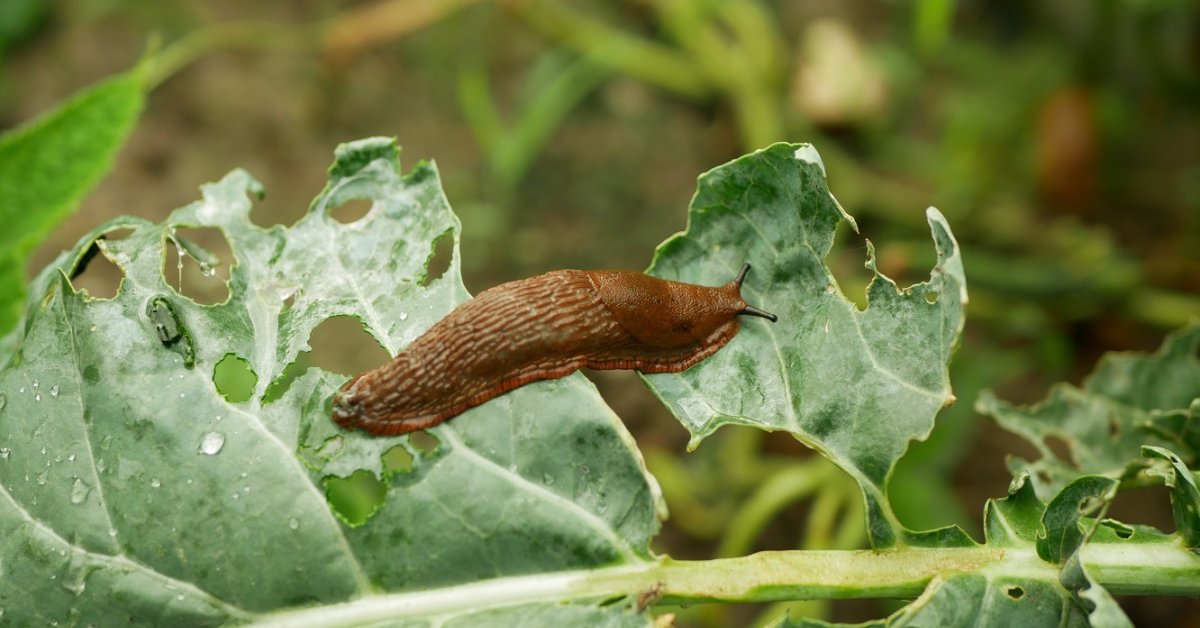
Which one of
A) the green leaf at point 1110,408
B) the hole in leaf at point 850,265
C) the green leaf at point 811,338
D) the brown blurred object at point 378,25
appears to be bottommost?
the hole in leaf at point 850,265

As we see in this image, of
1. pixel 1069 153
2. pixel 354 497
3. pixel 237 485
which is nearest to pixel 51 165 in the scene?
pixel 237 485


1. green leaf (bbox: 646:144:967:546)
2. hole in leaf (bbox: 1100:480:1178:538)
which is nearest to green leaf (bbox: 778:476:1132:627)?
green leaf (bbox: 646:144:967:546)

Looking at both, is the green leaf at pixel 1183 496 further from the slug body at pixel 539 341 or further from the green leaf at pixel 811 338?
the slug body at pixel 539 341

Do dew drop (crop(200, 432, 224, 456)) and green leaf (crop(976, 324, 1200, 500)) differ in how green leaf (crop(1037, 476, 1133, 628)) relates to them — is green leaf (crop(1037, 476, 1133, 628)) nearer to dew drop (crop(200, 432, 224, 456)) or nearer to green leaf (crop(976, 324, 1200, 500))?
green leaf (crop(976, 324, 1200, 500))

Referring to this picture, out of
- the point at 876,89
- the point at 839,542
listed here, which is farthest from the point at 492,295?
the point at 876,89

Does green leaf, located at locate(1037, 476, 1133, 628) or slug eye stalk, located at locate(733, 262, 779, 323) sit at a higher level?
slug eye stalk, located at locate(733, 262, 779, 323)

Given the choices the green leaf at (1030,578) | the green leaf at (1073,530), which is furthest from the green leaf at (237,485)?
the green leaf at (1073,530)
